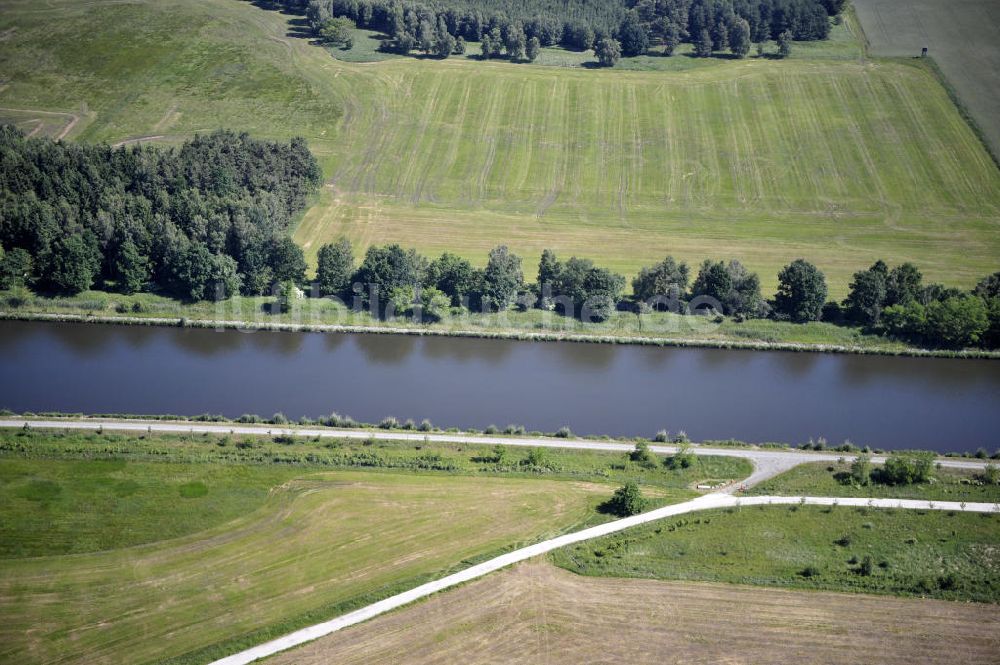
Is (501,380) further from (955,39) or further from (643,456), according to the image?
(955,39)

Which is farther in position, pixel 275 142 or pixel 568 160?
pixel 568 160

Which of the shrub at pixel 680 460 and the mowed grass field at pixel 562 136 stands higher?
the mowed grass field at pixel 562 136

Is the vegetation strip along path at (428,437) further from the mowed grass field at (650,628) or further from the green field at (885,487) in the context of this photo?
the mowed grass field at (650,628)

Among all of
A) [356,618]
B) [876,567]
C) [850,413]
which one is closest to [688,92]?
[850,413]

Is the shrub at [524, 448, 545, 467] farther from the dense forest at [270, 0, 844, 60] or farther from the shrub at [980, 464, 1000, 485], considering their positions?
the dense forest at [270, 0, 844, 60]

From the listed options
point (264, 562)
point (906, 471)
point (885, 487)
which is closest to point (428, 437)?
point (264, 562)

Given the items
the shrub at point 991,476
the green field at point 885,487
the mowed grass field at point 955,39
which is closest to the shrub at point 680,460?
the green field at point 885,487

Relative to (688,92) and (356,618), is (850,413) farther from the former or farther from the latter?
(688,92)
